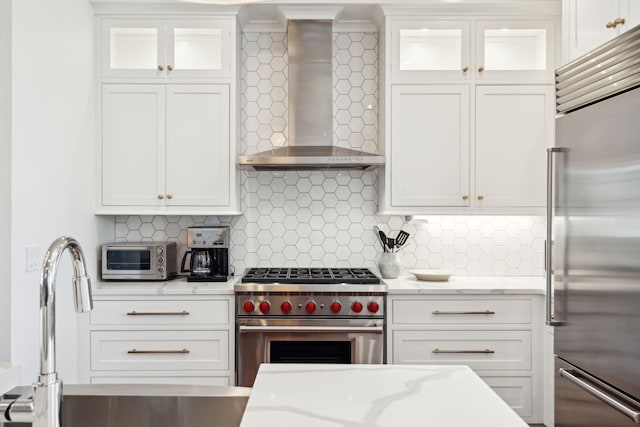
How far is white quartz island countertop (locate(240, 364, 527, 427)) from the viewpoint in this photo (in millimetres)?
929

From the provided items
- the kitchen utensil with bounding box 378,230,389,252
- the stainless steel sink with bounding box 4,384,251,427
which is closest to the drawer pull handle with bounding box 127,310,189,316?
the kitchen utensil with bounding box 378,230,389,252

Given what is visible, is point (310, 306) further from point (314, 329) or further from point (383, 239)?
point (383, 239)

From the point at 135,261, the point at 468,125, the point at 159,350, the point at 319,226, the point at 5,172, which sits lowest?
the point at 159,350

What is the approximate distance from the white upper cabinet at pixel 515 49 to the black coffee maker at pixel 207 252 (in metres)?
1.91

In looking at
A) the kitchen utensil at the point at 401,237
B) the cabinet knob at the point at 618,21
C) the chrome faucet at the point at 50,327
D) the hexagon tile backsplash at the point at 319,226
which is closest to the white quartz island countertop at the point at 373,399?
the chrome faucet at the point at 50,327

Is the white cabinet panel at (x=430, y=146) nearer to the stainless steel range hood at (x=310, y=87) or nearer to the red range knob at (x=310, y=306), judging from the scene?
the stainless steel range hood at (x=310, y=87)

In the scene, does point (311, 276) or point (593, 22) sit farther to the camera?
point (311, 276)

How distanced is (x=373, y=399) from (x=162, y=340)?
2044 millimetres

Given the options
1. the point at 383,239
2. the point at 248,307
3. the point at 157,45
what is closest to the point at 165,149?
the point at 157,45

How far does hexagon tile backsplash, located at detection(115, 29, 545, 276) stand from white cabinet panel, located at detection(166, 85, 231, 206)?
383 millimetres

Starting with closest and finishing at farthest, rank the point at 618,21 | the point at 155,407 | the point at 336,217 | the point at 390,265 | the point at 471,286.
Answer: the point at 155,407 → the point at 618,21 → the point at 471,286 → the point at 390,265 → the point at 336,217

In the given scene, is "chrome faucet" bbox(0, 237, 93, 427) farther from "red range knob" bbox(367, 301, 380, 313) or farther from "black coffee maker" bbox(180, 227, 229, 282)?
"black coffee maker" bbox(180, 227, 229, 282)

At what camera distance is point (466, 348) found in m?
2.79

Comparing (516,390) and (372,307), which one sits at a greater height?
(372,307)
